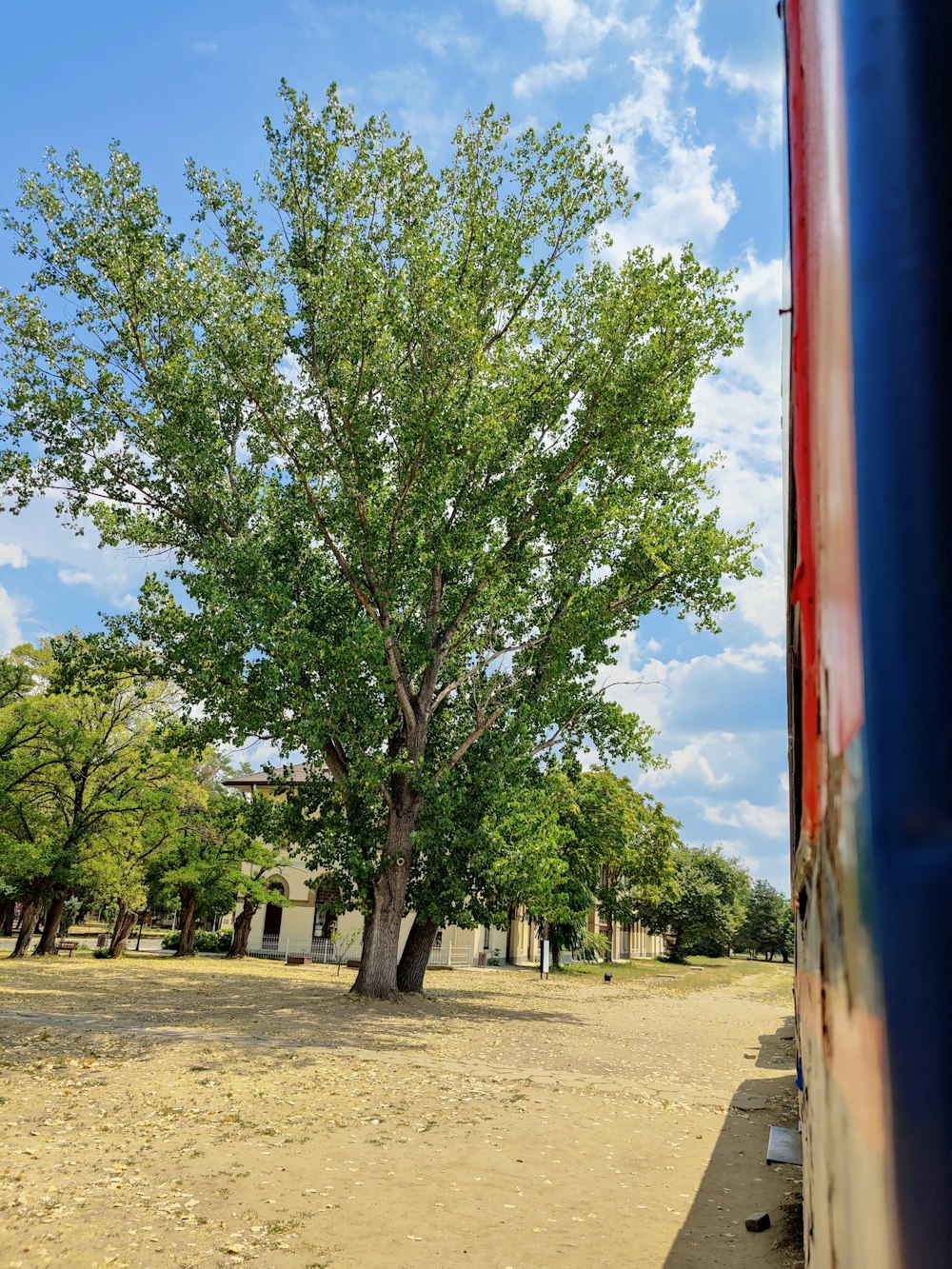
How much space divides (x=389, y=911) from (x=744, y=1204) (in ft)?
43.9

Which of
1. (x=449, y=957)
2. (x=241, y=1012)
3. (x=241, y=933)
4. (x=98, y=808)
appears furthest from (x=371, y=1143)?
(x=449, y=957)

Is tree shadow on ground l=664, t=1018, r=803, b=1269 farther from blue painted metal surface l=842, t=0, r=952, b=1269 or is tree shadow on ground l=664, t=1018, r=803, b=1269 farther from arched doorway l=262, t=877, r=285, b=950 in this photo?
arched doorway l=262, t=877, r=285, b=950

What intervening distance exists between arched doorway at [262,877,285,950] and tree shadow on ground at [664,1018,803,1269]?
119 feet

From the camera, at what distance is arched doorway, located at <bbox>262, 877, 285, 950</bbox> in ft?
144

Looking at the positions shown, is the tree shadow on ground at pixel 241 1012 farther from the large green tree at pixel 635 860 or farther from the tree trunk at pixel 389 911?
the large green tree at pixel 635 860

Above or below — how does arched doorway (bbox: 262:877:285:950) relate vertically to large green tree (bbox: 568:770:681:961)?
below

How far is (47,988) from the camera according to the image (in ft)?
66.6

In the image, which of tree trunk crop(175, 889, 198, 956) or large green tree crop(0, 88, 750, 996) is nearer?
large green tree crop(0, 88, 750, 996)

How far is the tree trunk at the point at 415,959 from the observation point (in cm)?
2284

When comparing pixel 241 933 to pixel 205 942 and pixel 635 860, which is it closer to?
pixel 205 942

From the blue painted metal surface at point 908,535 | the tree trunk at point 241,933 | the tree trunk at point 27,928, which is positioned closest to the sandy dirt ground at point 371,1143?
the blue painted metal surface at point 908,535

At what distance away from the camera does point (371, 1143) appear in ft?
25.9

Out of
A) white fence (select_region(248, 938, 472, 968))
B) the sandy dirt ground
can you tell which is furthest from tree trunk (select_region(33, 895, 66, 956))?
the sandy dirt ground

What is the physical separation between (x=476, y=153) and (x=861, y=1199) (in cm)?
2020
